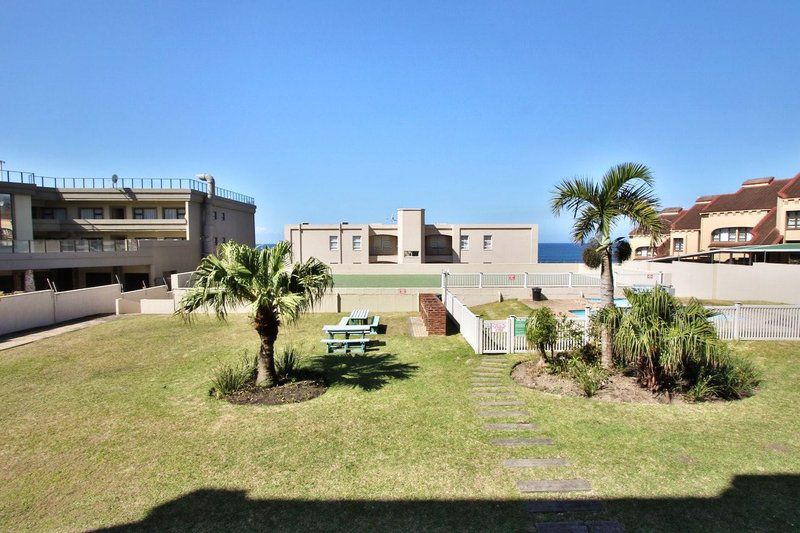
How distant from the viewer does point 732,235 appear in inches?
1192

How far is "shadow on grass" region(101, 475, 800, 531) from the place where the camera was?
16.1 ft

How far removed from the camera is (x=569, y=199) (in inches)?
421

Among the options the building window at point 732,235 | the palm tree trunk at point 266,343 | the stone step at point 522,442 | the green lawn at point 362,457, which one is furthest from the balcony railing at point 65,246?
the building window at point 732,235

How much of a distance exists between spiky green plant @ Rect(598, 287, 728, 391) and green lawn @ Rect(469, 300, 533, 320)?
337 inches

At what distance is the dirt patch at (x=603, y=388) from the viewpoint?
28.7 feet

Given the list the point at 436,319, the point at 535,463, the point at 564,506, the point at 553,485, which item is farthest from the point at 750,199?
the point at 564,506

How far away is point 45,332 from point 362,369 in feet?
44.4

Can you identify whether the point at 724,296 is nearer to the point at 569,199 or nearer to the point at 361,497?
the point at 569,199

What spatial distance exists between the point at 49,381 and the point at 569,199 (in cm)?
1409

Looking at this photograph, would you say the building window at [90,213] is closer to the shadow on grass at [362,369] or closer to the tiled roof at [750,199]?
the shadow on grass at [362,369]

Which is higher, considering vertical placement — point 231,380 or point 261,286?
point 261,286

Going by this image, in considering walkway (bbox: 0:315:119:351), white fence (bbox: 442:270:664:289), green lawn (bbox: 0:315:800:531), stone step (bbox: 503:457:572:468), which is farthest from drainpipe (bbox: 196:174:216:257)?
stone step (bbox: 503:457:572:468)

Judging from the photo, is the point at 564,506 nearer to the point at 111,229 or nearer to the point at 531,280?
the point at 531,280

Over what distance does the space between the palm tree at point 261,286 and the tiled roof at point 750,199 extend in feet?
110
